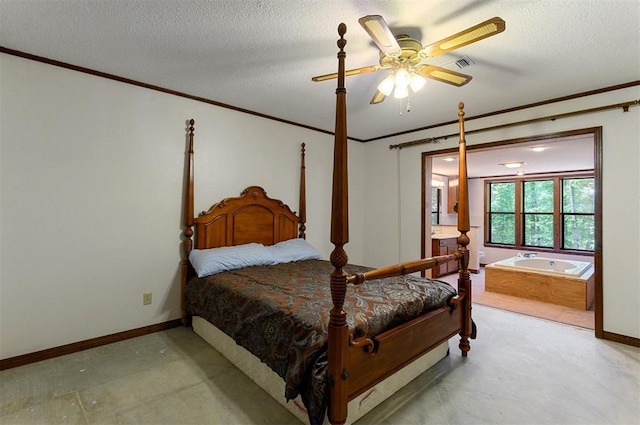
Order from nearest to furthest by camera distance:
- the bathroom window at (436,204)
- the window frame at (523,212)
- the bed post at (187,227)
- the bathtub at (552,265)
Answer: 1. the bed post at (187,227)
2. the bathtub at (552,265)
3. the window frame at (523,212)
4. the bathroom window at (436,204)

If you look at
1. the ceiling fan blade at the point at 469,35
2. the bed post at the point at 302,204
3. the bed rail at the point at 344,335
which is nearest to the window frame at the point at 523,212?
the bed post at the point at 302,204

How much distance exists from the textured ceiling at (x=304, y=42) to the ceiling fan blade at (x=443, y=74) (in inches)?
8.4

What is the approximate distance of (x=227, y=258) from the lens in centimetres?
299

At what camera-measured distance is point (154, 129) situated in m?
2.93

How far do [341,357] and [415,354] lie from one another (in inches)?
29.8

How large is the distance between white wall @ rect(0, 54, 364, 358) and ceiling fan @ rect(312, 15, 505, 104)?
181 centimetres

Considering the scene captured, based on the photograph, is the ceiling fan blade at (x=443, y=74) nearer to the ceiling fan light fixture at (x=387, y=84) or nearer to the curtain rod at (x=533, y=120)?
the ceiling fan light fixture at (x=387, y=84)

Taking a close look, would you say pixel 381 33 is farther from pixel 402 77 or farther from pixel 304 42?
pixel 304 42

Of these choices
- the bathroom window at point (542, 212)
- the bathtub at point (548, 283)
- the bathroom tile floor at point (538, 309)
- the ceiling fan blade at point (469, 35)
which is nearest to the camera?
the ceiling fan blade at point (469, 35)

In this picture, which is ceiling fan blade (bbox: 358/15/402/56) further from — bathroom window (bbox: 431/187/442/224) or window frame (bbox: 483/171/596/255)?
window frame (bbox: 483/171/596/255)

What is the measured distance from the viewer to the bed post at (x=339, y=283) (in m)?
1.48

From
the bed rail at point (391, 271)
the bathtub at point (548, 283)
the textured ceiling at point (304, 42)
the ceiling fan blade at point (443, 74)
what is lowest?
the bathtub at point (548, 283)

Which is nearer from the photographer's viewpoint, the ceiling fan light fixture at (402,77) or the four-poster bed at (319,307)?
the four-poster bed at (319,307)

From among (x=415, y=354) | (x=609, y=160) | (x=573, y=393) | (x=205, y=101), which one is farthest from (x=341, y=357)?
(x=609, y=160)
